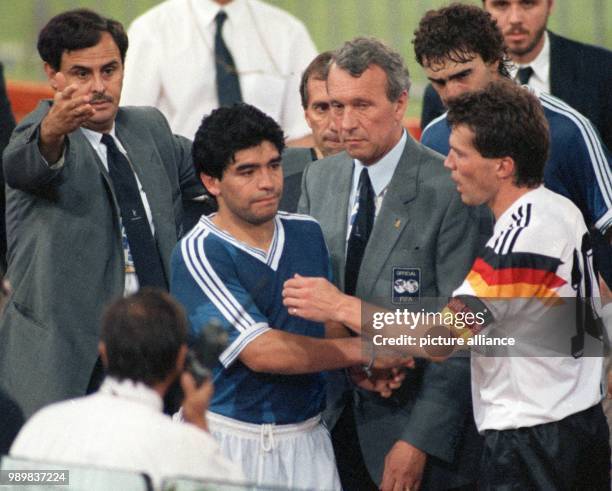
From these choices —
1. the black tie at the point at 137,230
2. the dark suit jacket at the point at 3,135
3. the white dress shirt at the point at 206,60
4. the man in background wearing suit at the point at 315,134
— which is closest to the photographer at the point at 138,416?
the black tie at the point at 137,230

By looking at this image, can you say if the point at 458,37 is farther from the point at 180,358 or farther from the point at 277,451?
the point at 180,358

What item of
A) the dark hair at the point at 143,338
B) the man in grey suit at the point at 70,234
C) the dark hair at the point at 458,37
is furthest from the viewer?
the dark hair at the point at 458,37

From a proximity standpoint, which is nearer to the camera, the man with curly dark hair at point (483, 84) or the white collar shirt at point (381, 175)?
the white collar shirt at point (381, 175)

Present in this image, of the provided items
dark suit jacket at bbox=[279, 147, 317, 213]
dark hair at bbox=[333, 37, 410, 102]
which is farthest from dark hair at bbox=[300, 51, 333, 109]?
dark hair at bbox=[333, 37, 410, 102]

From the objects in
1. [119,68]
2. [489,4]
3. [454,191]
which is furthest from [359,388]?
[489,4]

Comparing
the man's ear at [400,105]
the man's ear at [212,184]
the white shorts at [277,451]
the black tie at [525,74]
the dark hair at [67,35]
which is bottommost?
the white shorts at [277,451]

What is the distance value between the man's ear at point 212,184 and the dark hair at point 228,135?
13mm

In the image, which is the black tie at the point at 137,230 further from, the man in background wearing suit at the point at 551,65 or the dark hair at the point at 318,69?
the man in background wearing suit at the point at 551,65

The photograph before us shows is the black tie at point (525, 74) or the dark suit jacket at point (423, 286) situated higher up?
the black tie at point (525, 74)

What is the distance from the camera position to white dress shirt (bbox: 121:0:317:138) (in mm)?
7676

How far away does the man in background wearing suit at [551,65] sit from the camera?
22.1 feet

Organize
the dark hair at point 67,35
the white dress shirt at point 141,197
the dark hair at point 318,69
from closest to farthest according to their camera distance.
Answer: the white dress shirt at point 141,197 < the dark hair at point 67,35 < the dark hair at point 318,69

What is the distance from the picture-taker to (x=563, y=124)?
5.76m

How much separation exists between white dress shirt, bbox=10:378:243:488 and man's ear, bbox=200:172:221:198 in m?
1.23
